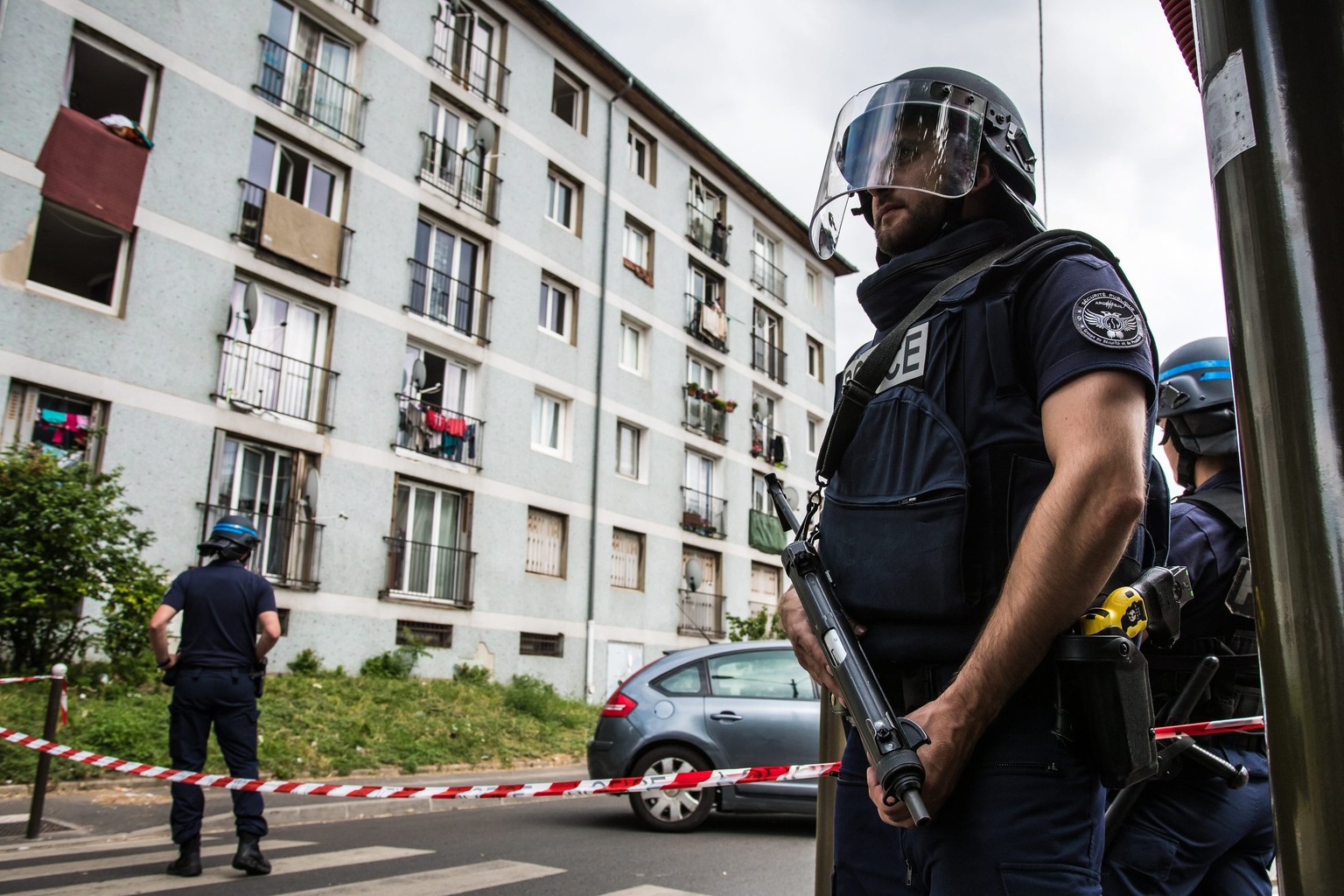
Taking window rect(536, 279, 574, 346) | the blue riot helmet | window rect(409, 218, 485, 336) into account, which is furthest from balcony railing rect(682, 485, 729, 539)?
the blue riot helmet

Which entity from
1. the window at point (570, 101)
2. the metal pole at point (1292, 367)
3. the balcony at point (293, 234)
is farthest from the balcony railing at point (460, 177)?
the metal pole at point (1292, 367)

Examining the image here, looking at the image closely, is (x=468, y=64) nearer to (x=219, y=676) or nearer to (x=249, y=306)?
(x=249, y=306)

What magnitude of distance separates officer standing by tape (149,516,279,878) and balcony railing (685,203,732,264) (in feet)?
71.3

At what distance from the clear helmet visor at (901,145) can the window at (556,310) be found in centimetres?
1979

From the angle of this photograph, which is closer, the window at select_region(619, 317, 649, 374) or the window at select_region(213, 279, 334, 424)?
the window at select_region(213, 279, 334, 424)

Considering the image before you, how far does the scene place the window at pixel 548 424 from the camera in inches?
844

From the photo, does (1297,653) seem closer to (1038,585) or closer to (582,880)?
(1038,585)

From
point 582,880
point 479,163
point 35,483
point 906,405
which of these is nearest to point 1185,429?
point 906,405

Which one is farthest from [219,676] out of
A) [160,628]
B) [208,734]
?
[160,628]

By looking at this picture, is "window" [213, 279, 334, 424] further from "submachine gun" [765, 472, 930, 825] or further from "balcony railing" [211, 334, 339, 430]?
"submachine gun" [765, 472, 930, 825]

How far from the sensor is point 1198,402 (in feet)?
9.95

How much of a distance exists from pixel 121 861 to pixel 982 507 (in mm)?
6249

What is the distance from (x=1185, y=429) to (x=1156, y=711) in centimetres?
85

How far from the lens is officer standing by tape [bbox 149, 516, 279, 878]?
5.73m
